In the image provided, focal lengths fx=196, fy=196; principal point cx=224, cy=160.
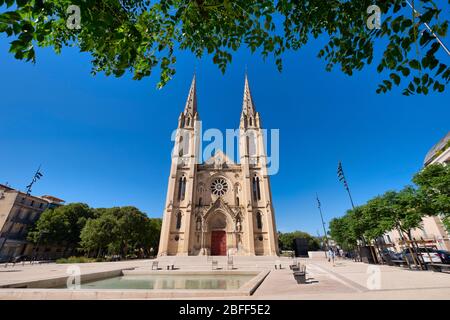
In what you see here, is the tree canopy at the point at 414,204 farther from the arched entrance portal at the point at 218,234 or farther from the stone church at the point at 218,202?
the arched entrance portal at the point at 218,234

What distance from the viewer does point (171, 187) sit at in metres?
30.0

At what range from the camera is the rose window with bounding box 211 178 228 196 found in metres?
32.2

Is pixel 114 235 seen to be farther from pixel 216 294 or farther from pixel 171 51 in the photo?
pixel 171 51

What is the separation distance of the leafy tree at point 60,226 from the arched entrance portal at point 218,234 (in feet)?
84.5

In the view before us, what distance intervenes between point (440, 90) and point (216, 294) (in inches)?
240

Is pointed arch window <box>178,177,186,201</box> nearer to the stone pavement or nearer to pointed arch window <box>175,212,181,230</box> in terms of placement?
pointed arch window <box>175,212,181,230</box>

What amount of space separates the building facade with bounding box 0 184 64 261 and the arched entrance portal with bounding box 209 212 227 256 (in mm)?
29402

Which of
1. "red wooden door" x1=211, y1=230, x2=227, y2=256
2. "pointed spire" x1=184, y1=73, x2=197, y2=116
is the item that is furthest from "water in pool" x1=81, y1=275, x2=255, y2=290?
"pointed spire" x1=184, y1=73, x2=197, y2=116

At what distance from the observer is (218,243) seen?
93.5ft

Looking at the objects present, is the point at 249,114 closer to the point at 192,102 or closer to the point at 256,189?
the point at 192,102

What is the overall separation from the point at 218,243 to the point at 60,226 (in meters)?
27.5

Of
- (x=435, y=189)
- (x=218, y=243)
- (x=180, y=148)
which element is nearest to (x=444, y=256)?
(x=435, y=189)

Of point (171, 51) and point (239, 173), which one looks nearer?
point (171, 51)
